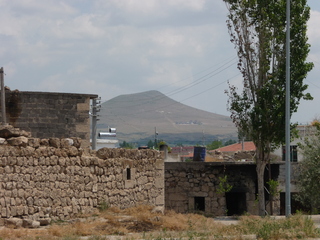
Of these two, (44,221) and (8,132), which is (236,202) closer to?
(44,221)

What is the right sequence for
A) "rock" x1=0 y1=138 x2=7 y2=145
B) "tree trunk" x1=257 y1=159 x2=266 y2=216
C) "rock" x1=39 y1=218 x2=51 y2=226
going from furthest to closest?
"tree trunk" x1=257 y1=159 x2=266 y2=216, "rock" x1=39 y1=218 x2=51 y2=226, "rock" x1=0 y1=138 x2=7 y2=145

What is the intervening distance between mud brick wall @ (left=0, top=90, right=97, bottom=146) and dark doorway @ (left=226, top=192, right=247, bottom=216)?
828 centimetres

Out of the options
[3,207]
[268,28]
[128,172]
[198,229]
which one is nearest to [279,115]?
[268,28]

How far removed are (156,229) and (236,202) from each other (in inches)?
606

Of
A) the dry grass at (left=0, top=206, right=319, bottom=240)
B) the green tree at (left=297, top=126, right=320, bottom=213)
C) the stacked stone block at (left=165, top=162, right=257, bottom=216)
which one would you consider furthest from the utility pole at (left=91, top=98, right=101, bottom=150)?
the dry grass at (left=0, top=206, right=319, bottom=240)

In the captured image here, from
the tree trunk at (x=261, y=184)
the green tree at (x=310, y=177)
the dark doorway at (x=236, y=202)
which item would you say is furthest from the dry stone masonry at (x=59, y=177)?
the green tree at (x=310, y=177)

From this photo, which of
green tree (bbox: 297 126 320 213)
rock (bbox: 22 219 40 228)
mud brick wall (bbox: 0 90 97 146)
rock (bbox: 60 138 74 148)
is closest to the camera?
rock (bbox: 22 219 40 228)

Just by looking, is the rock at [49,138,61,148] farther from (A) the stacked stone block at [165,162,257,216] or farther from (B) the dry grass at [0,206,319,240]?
(A) the stacked stone block at [165,162,257,216]

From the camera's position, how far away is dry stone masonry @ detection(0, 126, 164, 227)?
516 inches

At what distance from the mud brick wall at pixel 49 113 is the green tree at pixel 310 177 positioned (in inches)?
432

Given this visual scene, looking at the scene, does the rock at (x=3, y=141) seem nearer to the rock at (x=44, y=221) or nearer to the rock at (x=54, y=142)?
the rock at (x=54, y=142)

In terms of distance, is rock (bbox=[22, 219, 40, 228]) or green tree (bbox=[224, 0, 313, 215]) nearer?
rock (bbox=[22, 219, 40, 228])

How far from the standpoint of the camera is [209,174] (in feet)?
88.7

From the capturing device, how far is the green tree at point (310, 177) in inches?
1139
